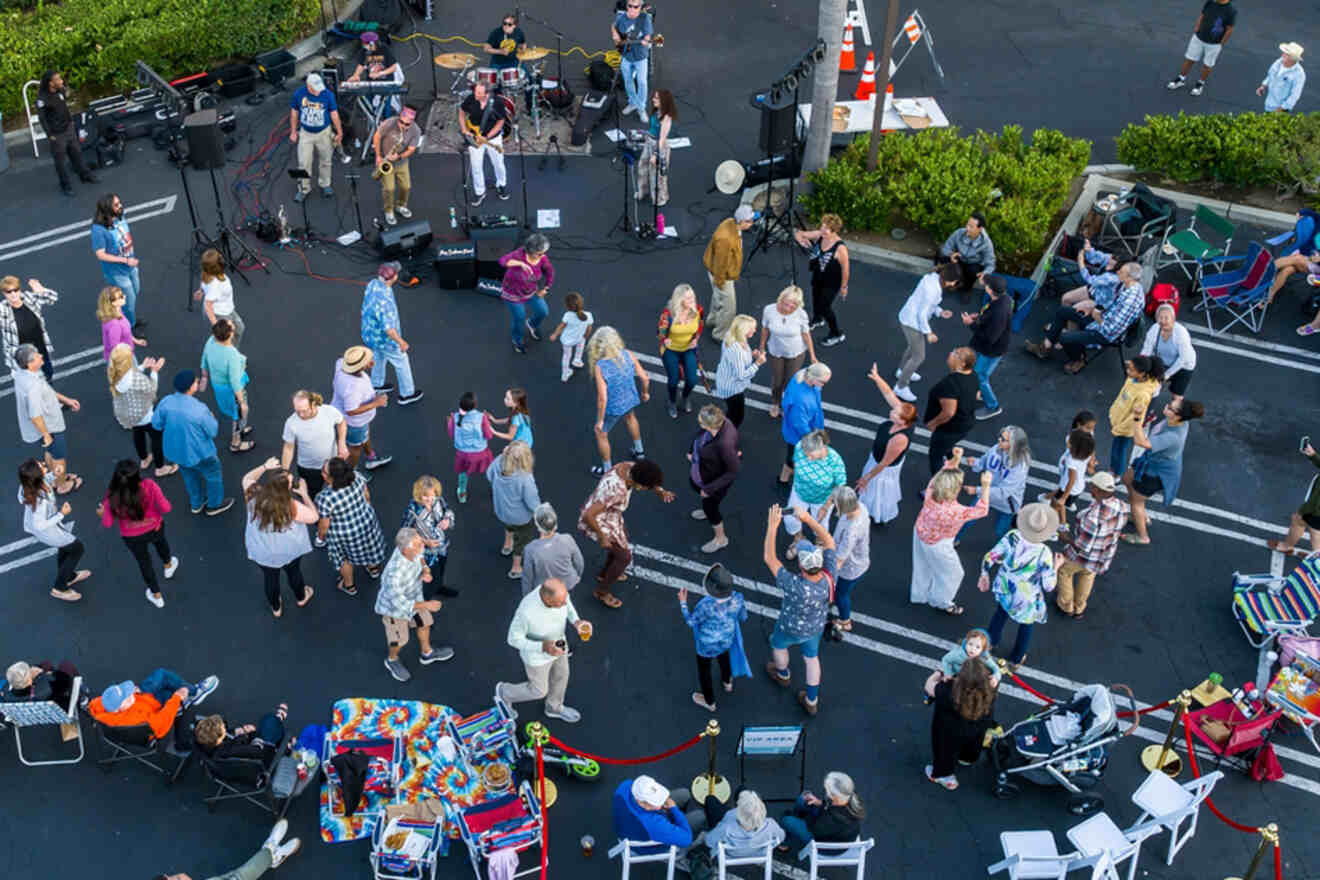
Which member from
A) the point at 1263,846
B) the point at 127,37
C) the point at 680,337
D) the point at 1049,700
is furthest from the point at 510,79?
the point at 1263,846

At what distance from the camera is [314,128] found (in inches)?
610

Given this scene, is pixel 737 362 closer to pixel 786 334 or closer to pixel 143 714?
pixel 786 334

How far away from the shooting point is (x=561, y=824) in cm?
912

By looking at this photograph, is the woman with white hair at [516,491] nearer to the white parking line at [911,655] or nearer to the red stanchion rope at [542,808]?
the white parking line at [911,655]

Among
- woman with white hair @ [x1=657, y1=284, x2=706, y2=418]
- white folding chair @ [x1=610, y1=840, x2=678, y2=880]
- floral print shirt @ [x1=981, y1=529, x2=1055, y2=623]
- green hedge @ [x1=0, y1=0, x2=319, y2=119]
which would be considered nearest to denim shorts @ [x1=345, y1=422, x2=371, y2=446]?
woman with white hair @ [x1=657, y1=284, x2=706, y2=418]

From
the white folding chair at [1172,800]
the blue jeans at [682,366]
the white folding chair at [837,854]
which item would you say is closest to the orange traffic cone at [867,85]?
the blue jeans at [682,366]

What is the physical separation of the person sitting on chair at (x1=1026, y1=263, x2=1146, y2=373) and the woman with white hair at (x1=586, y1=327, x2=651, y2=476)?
4.79 meters

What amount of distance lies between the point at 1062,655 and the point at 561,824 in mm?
4442

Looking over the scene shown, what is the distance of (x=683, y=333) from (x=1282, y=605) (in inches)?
228

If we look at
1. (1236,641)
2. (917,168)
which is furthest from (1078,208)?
(1236,641)

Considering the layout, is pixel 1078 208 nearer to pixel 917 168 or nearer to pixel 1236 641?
pixel 917 168

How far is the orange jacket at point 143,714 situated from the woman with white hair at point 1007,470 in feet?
21.5

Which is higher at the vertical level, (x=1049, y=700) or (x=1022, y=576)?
(x=1022, y=576)

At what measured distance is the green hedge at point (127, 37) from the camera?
17438 millimetres
